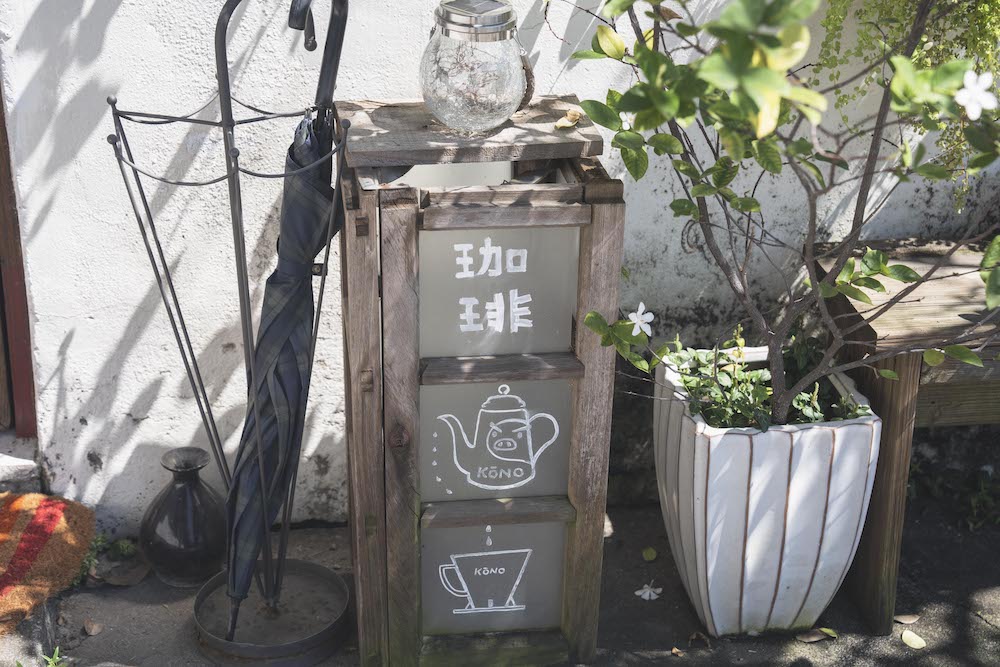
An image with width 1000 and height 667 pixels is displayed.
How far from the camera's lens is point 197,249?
3256 mm

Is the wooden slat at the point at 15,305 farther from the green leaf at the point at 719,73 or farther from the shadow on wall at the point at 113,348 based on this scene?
the green leaf at the point at 719,73

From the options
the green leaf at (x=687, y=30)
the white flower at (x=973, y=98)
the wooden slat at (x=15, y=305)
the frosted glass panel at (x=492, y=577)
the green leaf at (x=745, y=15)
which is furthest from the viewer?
the wooden slat at (x=15, y=305)

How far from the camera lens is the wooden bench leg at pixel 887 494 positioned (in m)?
3.05

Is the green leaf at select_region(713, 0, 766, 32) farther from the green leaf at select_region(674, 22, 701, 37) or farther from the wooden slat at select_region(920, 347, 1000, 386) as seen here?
the wooden slat at select_region(920, 347, 1000, 386)

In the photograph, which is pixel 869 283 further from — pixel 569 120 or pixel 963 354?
pixel 569 120

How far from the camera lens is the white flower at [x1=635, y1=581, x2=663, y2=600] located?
11.3 feet

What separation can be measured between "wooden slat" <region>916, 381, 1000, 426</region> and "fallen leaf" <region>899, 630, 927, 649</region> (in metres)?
0.62

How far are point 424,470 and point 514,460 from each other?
23cm

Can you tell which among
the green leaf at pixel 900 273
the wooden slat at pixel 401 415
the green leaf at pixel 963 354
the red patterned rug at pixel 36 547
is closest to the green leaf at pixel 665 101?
the wooden slat at pixel 401 415

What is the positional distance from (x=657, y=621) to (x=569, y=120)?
1.55 metres

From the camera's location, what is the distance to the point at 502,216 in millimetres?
2533

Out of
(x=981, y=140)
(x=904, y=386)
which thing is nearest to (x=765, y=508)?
(x=904, y=386)

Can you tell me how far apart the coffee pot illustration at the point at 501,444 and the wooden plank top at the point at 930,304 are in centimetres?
96

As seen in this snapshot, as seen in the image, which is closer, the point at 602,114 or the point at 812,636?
the point at 602,114
